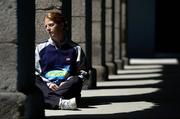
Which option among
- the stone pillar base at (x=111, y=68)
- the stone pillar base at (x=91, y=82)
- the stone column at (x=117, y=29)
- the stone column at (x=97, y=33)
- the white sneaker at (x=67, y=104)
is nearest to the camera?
the white sneaker at (x=67, y=104)

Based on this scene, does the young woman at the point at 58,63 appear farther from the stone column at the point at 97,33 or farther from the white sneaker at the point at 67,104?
the stone column at the point at 97,33

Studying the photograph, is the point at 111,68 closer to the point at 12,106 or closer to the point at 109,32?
the point at 109,32

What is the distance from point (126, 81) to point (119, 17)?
5.68 m

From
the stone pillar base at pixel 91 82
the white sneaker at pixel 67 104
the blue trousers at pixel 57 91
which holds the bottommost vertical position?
the stone pillar base at pixel 91 82

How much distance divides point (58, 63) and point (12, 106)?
1969mm

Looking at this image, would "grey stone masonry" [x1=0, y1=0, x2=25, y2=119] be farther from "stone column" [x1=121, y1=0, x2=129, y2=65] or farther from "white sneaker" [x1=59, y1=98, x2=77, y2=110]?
"stone column" [x1=121, y1=0, x2=129, y2=65]

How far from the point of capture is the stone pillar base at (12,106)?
22.8ft

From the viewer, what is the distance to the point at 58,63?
29.0 feet

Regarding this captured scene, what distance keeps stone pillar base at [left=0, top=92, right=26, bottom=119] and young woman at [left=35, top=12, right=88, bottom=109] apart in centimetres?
173

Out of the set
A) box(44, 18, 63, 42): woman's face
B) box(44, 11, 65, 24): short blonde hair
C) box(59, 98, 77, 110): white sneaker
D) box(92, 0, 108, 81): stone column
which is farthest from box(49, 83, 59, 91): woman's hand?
box(92, 0, 108, 81): stone column

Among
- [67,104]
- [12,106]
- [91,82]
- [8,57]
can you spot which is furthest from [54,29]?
[91,82]

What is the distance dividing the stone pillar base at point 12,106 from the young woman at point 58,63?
1.73 meters

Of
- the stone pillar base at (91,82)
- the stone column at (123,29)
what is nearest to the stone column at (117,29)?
the stone column at (123,29)

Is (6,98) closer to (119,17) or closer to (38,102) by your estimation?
(38,102)
